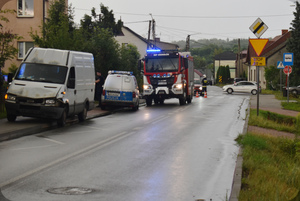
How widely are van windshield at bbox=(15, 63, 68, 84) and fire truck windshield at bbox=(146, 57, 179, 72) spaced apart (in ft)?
44.7

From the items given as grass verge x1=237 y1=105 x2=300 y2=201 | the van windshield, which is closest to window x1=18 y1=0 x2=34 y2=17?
the van windshield

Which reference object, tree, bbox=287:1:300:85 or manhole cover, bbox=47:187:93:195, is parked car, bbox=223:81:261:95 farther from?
manhole cover, bbox=47:187:93:195

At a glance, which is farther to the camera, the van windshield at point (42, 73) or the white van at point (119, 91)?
the white van at point (119, 91)

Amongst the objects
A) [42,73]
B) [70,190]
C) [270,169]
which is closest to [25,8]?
[42,73]

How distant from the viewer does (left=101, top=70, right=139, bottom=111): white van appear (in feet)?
83.8

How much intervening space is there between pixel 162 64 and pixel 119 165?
2173cm

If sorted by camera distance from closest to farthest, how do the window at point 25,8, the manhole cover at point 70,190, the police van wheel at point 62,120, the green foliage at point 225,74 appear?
the manhole cover at point 70,190
the police van wheel at point 62,120
the window at point 25,8
the green foliage at point 225,74

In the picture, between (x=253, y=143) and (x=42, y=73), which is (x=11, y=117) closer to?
(x=42, y=73)

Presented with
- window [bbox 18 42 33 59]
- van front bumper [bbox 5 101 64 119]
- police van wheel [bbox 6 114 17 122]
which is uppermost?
window [bbox 18 42 33 59]

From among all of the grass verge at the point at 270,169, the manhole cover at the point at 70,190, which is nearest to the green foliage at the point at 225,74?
the grass verge at the point at 270,169

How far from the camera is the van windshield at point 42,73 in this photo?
17.6 metres

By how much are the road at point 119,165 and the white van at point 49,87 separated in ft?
3.23

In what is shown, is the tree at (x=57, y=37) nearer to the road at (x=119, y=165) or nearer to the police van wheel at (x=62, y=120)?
the police van wheel at (x=62, y=120)

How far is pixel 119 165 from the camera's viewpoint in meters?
9.72
